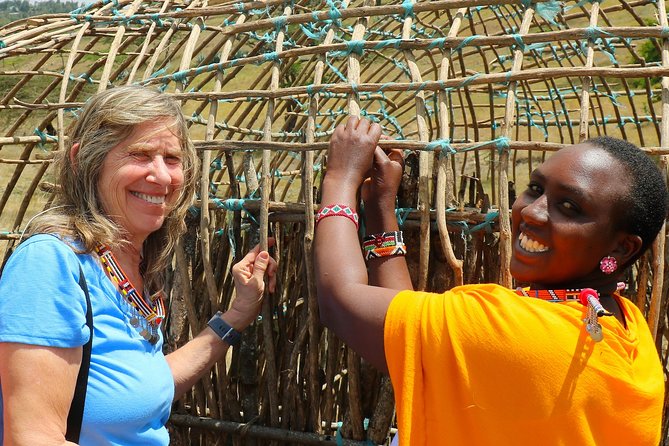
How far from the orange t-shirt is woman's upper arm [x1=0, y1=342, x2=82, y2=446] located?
30.7 inches

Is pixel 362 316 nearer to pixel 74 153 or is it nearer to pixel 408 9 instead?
pixel 74 153

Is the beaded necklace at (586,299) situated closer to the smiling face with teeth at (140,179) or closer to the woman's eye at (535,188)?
the woman's eye at (535,188)

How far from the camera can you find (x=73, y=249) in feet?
6.26

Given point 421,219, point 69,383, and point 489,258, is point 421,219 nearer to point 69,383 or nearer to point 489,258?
point 489,258

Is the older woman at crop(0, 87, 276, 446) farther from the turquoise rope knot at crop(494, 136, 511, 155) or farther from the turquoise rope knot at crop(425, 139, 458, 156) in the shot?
the turquoise rope knot at crop(494, 136, 511, 155)

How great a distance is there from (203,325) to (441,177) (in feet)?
4.13

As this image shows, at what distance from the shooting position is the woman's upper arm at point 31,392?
1743 millimetres

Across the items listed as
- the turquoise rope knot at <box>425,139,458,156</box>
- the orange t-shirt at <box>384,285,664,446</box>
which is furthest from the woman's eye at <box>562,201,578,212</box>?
the turquoise rope knot at <box>425,139,458,156</box>

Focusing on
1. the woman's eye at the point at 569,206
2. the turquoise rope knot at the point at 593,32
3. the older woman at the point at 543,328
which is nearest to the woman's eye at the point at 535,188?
the older woman at the point at 543,328

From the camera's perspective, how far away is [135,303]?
2.07 m

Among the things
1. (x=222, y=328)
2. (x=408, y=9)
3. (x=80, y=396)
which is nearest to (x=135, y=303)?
(x=80, y=396)

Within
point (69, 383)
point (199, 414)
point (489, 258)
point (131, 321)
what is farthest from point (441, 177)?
point (199, 414)

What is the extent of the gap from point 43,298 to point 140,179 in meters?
0.46

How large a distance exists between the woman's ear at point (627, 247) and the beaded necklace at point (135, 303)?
1234 millimetres
